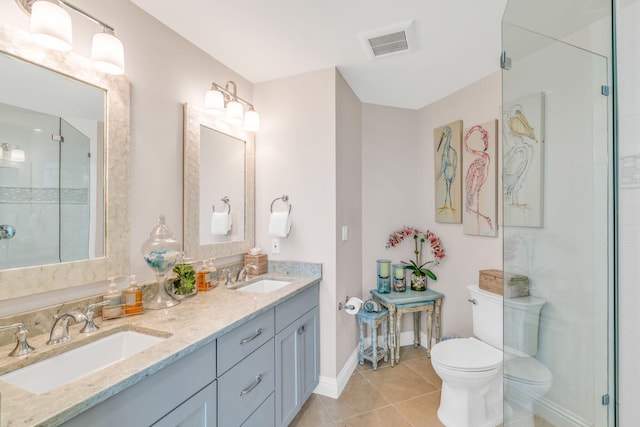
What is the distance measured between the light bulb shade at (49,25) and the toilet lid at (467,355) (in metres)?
2.41

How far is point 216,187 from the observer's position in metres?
1.99

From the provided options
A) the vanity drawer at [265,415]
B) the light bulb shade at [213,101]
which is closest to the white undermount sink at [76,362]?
the vanity drawer at [265,415]

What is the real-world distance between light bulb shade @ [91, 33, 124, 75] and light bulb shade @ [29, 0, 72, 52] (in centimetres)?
12

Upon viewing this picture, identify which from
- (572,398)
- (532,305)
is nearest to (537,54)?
(532,305)

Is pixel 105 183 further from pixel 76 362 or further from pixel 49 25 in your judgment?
pixel 76 362

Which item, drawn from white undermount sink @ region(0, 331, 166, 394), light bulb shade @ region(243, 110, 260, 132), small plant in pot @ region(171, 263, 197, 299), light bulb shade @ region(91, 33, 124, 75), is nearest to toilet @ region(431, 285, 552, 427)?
small plant in pot @ region(171, 263, 197, 299)

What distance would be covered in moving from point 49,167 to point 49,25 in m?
0.51

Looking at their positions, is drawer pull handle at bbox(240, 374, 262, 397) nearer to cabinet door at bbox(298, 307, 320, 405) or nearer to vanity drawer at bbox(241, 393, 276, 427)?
vanity drawer at bbox(241, 393, 276, 427)

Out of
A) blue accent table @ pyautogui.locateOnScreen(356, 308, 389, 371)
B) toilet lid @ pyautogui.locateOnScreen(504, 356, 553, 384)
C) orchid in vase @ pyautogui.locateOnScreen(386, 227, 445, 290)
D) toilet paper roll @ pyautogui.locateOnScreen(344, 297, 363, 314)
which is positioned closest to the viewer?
toilet lid @ pyautogui.locateOnScreen(504, 356, 553, 384)

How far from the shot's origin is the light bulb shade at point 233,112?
6.40 ft

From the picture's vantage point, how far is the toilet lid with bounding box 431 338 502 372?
5.68 ft

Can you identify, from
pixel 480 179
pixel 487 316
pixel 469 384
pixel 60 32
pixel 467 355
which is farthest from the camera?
pixel 480 179

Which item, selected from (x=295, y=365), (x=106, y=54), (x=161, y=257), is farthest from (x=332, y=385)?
(x=106, y=54)

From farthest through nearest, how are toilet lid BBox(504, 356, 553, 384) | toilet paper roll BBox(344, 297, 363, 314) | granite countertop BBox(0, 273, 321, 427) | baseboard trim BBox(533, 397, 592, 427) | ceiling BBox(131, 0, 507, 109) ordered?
toilet paper roll BBox(344, 297, 363, 314) < ceiling BBox(131, 0, 507, 109) < toilet lid BBox(504, 356, 553, 384) < baseboard trim BBox(533, 397, 592, 427) < granite countertop BBox(0, 273, 321, 427)
